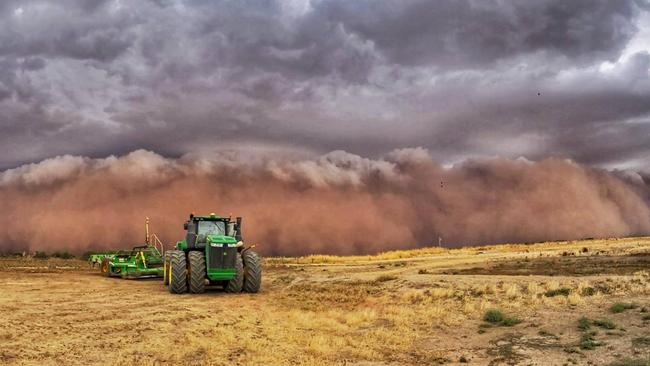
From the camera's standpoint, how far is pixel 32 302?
22922 millimetres

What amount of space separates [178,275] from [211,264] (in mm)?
1567

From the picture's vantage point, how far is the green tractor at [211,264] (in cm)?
2598

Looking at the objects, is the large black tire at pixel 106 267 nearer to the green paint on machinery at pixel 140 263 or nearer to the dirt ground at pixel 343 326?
the green paint on machinery at pixel 140 263

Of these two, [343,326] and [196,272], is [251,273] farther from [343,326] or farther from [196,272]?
[343,326]

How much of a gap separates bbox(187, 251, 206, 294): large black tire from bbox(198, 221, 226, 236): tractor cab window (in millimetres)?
2775

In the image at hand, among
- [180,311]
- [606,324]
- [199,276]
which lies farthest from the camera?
[199,276]

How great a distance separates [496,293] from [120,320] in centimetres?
1480

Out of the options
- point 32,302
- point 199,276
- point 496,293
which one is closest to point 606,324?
point 496,293

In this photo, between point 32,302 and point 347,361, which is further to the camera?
point 32,302

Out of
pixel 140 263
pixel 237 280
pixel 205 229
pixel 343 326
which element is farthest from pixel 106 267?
pixel 343 326

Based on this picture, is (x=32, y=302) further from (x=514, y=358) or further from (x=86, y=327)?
(x=514, y=358)

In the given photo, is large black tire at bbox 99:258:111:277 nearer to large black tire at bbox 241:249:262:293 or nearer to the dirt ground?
the dirt ground

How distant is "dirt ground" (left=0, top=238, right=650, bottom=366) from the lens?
44.4ft

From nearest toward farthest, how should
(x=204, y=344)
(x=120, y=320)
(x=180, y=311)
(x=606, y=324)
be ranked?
(x=204, y=344)
(x=606, y=324)
(x=120, y=320)
(x=180, y=311)
